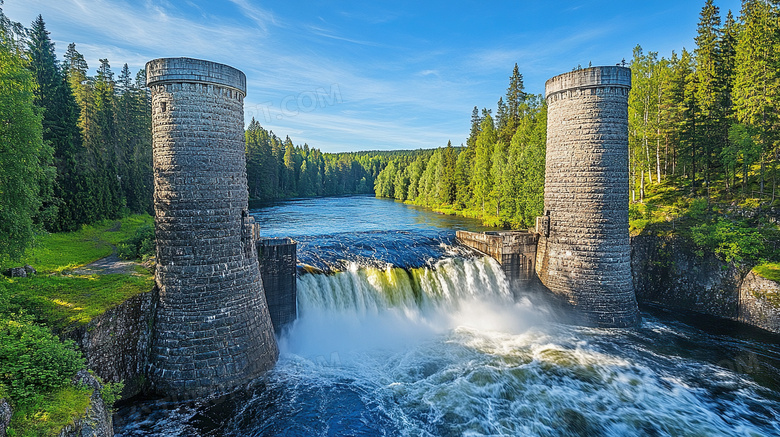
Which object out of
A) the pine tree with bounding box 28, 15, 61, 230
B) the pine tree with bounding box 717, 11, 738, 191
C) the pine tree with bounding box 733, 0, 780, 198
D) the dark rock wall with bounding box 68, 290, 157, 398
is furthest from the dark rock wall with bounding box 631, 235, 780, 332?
the pine tree with bounding box 28, 15, 61, 230

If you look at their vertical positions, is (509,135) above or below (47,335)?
above

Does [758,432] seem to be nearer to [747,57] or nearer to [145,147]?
[747,57]

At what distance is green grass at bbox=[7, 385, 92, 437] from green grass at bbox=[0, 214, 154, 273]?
9.06 metres

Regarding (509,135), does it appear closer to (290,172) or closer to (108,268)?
(108,268)

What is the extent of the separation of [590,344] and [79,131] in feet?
139

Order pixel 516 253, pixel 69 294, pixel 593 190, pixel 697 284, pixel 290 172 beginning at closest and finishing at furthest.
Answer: pixel 69 294 → pixel 593 190 → pixel 516 253 → pixel 697 284 → pixel 290 172

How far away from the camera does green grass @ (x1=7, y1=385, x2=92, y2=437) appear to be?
7130 mm

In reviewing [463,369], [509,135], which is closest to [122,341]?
[463,369]

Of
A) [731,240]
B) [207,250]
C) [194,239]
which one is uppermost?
[194,239]

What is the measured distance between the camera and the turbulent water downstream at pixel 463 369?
1227 cm

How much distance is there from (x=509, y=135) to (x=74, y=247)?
162ft

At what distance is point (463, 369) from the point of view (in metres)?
15.4

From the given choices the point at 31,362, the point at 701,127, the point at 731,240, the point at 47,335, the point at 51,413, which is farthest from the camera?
the point at 701,127

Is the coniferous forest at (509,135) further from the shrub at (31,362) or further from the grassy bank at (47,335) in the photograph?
the shrub at (31,362)
